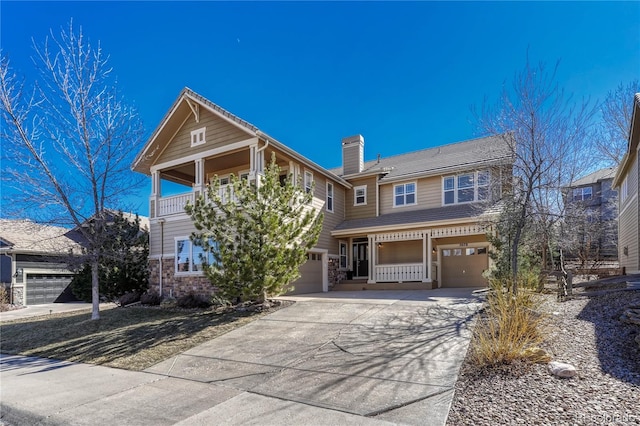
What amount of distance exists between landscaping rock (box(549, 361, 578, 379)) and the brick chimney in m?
15.6

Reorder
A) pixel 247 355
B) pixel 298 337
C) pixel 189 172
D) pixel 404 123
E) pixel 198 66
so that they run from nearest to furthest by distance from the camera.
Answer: pixel 247 355
pixel 298 337
pixel 198 66
pixel 189 172
pixel 404 123

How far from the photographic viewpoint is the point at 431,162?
18.9 meters

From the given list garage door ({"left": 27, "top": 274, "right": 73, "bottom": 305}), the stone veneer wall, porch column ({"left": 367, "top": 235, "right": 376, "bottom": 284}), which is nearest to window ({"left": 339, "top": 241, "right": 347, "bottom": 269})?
porch column ({"left": 367, "top": 235, "right": 376, "bottom": 284})

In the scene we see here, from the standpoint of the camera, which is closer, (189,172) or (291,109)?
(189,172)

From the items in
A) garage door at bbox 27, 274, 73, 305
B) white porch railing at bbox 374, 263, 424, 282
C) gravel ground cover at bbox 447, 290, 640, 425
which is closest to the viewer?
gravel ground cover at bbox 447, 290, 640, 425

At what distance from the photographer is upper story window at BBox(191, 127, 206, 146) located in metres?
15.8

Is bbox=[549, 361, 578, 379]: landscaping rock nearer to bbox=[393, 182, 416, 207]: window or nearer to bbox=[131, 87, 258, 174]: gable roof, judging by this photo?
Result: bbox=[131, 87, 258, 174]: gable roof

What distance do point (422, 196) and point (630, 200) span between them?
781 cm

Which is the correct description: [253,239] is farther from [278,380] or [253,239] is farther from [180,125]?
[180,125]

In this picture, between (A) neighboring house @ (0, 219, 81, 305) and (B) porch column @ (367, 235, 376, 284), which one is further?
(A) neighboring house @ (0, 219, 81, 305)

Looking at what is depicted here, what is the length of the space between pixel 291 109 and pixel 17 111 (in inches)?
516

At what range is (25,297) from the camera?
2052cm

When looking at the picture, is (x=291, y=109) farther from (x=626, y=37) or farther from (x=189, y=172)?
Result: (x=626, y=37)

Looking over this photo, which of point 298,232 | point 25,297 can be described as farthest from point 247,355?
point 25,297
